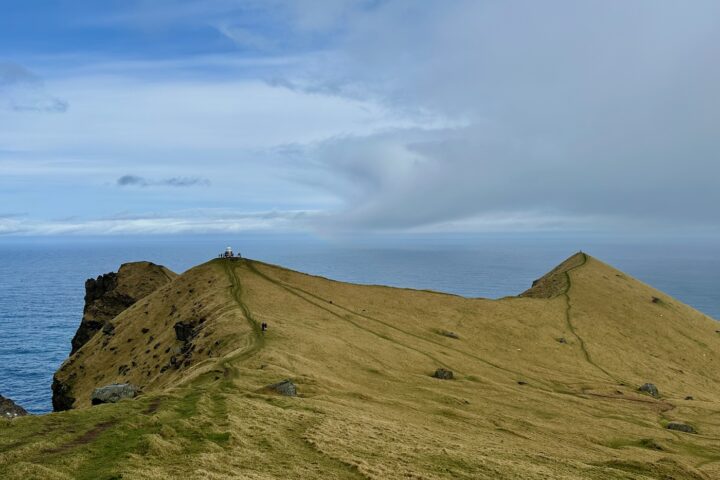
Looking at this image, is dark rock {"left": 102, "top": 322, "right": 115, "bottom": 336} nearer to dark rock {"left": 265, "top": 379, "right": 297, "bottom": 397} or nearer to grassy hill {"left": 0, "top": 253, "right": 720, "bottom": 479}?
grassy hill {"left": 0, "top": 253, "right": 720, "bottom": 479}

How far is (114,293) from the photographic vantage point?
484 feet

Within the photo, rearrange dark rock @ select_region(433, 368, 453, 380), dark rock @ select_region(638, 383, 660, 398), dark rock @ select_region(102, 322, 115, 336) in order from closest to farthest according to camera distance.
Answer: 1. dark rock @ select_region(433, 368, 453, 380)
2. dark rock @ select_region(638, 383, 660, 398)
3. dark rock @ select_region(102, 322, 115, 336)

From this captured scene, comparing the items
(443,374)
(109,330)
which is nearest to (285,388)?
(443,374)

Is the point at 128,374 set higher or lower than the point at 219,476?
lower

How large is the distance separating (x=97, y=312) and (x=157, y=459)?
126270mm

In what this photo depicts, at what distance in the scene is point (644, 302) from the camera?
162 m

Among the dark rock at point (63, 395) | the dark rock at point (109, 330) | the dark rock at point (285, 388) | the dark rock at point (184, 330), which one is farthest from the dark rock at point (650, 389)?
the dark rock at point (109, 330)

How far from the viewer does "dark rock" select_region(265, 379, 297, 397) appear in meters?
54.5

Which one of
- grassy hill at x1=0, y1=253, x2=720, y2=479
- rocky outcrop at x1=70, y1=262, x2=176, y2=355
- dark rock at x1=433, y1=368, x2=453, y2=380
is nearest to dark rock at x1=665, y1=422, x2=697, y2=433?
grassy hill at x1=0, y1=253, x2=720, y2=479

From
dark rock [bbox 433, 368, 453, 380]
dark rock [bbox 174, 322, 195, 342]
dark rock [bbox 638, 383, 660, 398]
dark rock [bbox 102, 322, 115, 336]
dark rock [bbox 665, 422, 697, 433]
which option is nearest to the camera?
dark rock [bbox 665, 422, 697, 433]

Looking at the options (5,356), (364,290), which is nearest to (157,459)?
(364,290)

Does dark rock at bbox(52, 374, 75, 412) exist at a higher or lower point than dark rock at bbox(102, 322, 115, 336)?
lower

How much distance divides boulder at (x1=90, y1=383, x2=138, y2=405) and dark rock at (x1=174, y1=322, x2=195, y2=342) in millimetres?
33918

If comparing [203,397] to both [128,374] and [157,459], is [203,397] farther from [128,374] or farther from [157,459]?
[128,374]
